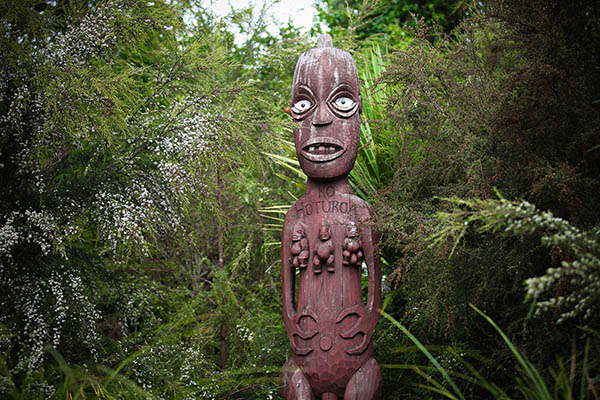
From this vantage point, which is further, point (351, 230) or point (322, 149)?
point (322, 149)

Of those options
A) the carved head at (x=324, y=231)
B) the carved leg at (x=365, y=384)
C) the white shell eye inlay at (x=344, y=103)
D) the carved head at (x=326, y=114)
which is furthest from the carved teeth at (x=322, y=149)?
the carved leg at (x=365, y=384)

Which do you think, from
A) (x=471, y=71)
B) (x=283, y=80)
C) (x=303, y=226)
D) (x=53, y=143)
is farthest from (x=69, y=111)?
(x=283, y=80)

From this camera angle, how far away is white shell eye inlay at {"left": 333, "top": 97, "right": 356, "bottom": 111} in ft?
12.8

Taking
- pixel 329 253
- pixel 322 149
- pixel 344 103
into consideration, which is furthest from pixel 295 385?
pixel 344 103

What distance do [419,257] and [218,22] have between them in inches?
175

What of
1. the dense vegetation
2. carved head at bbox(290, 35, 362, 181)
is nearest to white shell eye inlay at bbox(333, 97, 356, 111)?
carved head at bbox(290, 35, 362, 181)

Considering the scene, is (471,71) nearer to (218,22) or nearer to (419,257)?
(419,257)

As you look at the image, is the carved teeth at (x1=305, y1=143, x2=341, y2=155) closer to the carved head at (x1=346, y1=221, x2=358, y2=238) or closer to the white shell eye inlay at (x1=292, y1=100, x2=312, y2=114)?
the white shell eye inlay at (x1=292, y1=100, x2=312, y2=114)

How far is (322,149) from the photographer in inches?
152

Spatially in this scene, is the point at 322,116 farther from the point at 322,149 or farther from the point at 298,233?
the point at 298,233

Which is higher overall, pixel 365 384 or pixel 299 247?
pixel 299 247

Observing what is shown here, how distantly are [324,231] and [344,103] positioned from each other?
894 millimetres

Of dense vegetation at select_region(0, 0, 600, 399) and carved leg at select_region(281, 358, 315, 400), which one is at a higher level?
dense vegetation at select_region(0, 0, 600, 399)

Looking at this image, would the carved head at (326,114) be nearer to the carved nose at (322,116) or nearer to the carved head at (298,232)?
the carved nose at (322,116)
